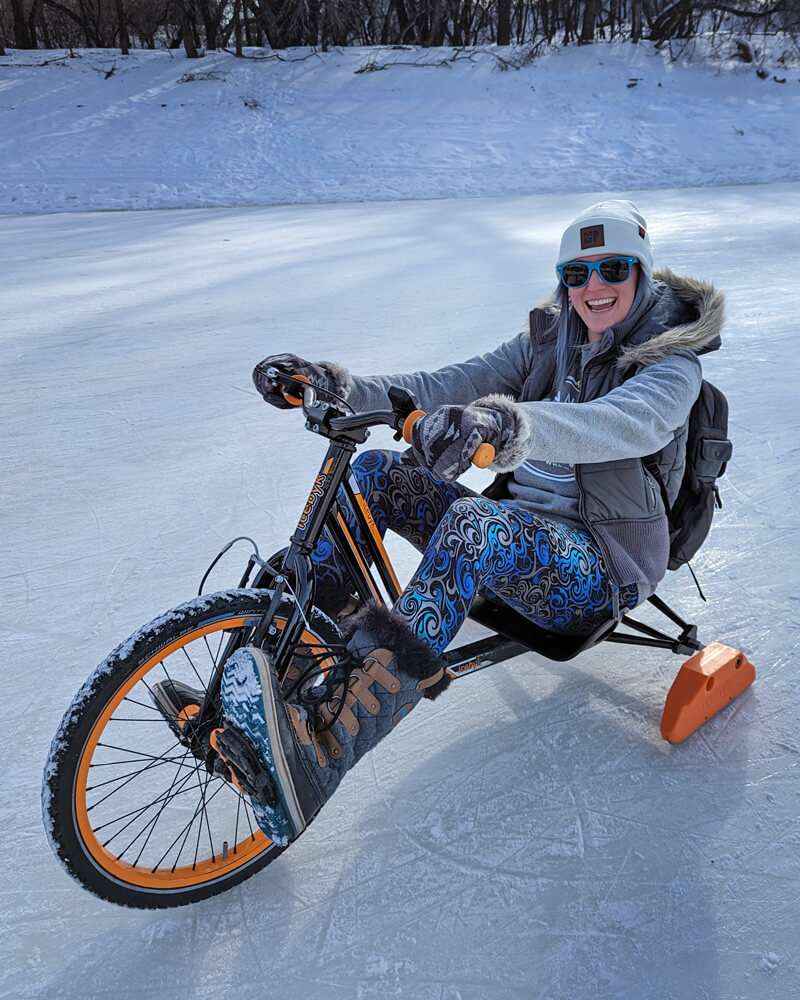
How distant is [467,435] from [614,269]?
69cm

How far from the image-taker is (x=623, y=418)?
152cm

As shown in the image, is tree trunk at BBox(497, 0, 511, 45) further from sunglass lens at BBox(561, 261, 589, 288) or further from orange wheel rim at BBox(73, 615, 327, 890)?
orange wheel rim at BBox(73, 615, 327, 890)

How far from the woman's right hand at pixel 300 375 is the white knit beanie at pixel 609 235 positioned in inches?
20.7

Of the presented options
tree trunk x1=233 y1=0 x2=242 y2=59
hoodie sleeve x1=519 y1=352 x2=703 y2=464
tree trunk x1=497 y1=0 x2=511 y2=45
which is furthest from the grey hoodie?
tree trunk x1=497 y1=0 x2=511 y2=45

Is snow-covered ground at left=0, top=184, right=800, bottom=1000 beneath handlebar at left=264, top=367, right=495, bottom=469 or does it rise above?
beneath

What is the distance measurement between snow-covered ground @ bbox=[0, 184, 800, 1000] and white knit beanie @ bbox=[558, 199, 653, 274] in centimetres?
95

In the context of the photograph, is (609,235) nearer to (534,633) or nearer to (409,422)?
(409,422)

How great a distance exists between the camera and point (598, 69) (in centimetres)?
1441

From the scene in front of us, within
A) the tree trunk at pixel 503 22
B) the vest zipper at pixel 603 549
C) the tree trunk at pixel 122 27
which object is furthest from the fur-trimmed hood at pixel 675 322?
the tree trunk at pixel 503 22

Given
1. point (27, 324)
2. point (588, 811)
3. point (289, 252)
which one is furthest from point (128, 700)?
point (289, 252)

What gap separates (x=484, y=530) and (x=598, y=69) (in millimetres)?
15074

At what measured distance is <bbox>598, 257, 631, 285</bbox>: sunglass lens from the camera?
5.74 feet

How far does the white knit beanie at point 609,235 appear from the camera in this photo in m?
1.73

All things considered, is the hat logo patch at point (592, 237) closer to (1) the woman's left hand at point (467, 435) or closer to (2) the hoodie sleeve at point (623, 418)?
(2) the hoodie sleeve at point (623, 418)
